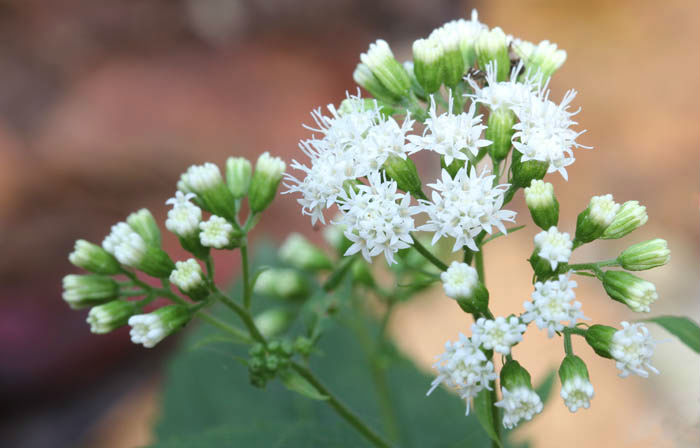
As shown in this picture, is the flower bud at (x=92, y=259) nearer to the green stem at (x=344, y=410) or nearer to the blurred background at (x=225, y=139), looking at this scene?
the green stem at (x=344, y=410)

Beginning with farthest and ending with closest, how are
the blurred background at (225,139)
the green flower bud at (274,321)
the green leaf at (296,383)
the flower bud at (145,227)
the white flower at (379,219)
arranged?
the blurred background at (225,139) → the green flower bud at (274,321) → the flower bud at (145,227) → the green leaf at (296,383) → the white flower at (379,219)

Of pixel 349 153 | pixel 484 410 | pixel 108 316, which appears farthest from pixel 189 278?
pixel 484 410

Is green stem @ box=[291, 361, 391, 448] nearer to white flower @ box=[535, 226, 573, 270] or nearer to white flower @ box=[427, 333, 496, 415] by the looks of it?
white flower @ box=[427, 333, 496, 415]

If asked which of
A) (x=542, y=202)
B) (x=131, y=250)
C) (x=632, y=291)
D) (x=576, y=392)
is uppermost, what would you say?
(x=131, y=250)

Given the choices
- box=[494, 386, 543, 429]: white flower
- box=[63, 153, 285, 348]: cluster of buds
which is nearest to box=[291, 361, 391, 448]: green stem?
box=[63, 153, 285, 348]: cluster of buds

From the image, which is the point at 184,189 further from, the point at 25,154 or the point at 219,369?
the point at 25,154

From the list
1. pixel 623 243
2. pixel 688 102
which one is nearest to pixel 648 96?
pixel 688 102

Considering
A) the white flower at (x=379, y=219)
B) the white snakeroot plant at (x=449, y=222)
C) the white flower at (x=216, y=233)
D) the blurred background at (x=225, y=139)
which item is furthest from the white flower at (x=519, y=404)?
the blurred background at (x=225, y=139)

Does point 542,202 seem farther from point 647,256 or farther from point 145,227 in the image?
point 145,227
